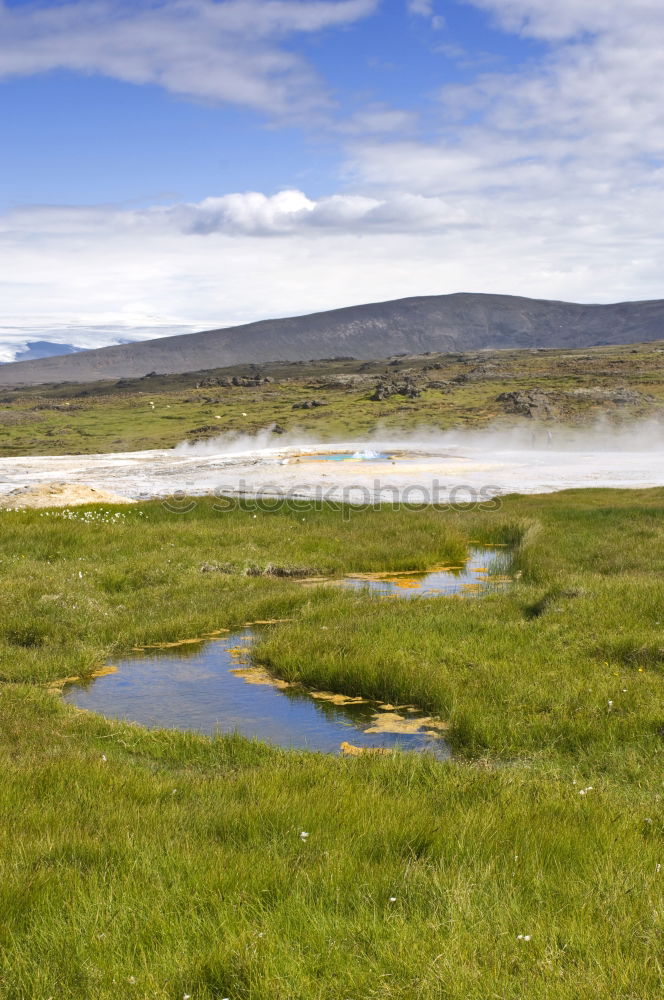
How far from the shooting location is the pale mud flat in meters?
39.5

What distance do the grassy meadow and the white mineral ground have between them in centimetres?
1963

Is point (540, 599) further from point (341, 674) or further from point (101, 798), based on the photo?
point (101, 798)

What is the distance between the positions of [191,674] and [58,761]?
5669mm

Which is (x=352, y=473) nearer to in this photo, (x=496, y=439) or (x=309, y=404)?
(x=496, y=439)

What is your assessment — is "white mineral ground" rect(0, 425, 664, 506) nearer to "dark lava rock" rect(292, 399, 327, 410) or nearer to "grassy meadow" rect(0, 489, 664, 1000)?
"grassy meadow" rect(0, 489, 664, 1000)

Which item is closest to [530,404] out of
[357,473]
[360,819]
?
[357,473]

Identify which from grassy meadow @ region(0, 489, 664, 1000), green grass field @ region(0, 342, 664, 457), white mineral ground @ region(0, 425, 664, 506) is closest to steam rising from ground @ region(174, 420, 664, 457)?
white mineral ground @ region(0, 425, 664, 506)

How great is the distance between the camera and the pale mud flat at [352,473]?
39531 mm

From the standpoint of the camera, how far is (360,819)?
7.09 meters

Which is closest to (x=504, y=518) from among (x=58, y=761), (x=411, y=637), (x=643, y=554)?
(x=643, y=554)

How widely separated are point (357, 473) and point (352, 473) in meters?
0.27

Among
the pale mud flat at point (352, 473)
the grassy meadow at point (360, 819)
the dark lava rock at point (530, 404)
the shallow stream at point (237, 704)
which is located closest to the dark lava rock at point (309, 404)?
the dark lava rock at point (530, 404)

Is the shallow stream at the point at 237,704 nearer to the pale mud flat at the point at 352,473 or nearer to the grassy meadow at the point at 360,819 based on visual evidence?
the grassy meadow at the point at 360,819

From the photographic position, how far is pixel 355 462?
178ft
